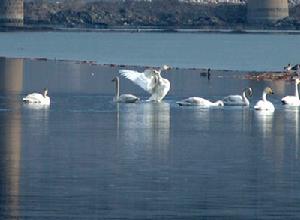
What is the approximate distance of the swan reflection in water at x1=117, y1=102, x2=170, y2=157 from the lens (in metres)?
24.2

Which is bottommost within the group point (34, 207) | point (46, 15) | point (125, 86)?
point (34, 207)

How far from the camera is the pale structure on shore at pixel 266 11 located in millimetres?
148875

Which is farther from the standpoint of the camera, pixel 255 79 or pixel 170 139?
pixel 255 79

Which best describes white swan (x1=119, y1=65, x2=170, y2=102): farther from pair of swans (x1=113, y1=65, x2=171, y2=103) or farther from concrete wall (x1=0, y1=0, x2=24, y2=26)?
concrete wall (x1=0, y1=0, x2=24, y2=26)

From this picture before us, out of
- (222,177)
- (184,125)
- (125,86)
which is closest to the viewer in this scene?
(222,177)

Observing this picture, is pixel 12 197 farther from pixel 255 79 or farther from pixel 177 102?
pixel 255 79

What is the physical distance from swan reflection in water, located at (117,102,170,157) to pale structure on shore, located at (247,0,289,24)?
11625 centimetres

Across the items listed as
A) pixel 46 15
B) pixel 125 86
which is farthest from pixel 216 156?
pixel 46 15

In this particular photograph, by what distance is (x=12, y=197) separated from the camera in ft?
59.8

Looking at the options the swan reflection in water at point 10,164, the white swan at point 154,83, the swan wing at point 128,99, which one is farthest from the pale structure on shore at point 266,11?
the swan reflection in water at point 10,164

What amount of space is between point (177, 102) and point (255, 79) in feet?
40.0

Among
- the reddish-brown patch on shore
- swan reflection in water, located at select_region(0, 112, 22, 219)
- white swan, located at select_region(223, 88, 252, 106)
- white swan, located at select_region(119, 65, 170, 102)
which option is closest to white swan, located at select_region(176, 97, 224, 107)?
white swan, located at select_region(223, 88, 252, 106)

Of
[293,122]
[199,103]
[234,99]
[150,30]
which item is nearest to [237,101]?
[234,99]

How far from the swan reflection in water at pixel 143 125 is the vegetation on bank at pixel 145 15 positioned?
123m
